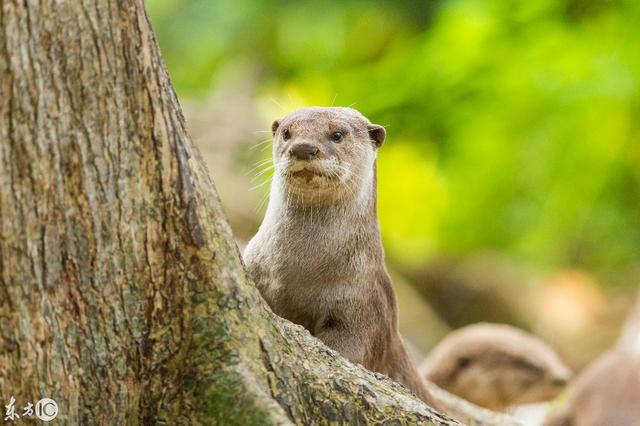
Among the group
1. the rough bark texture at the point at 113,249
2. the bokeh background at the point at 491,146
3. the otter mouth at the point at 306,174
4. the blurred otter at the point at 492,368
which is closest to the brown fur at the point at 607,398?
the blurred otter at the point at 492,368

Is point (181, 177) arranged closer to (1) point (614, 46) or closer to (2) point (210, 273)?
(2) point (210, 273)

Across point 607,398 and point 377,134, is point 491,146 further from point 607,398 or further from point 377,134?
point 377,134

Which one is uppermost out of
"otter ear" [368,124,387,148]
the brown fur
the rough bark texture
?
the brown fur

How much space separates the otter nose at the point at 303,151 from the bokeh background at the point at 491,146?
254 inches

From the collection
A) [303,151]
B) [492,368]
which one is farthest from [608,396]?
[303,151]

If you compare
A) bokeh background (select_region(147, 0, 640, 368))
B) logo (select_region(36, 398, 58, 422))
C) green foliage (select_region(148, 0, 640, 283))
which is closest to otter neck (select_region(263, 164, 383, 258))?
logo (select_region(36, 398, 58, 422))

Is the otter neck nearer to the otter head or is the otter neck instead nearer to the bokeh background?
the otter head

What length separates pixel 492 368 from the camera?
708 centimetres

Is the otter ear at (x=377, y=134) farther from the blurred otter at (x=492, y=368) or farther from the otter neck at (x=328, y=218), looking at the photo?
the blurred otter at (x=492, y=368)

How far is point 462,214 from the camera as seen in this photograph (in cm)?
1180

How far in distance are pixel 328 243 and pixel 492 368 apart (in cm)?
349

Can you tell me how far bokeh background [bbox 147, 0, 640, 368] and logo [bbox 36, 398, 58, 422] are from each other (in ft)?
24.7

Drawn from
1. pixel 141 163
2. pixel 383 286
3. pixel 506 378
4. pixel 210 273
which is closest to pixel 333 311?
pixel 383 286

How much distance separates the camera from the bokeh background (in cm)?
1088
